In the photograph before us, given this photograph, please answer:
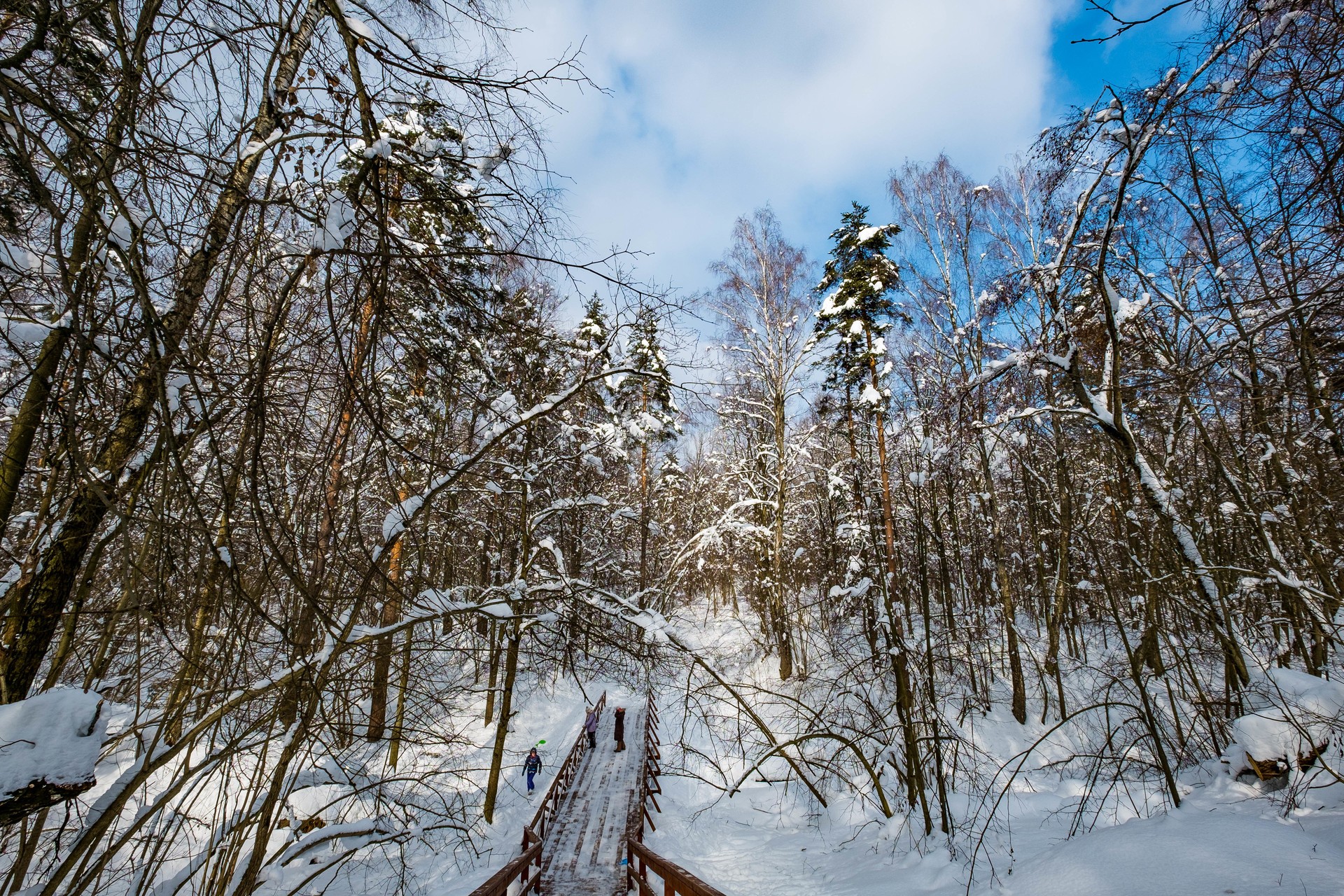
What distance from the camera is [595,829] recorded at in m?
9.21

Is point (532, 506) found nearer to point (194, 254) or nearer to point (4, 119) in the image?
point (194, 254)

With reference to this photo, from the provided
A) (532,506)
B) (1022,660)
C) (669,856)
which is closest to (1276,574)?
(669,856)

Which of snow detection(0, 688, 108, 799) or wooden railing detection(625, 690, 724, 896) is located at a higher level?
snow detection(0, 688, 108, 799)

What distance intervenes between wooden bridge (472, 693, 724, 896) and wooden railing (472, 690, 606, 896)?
0.01 meters

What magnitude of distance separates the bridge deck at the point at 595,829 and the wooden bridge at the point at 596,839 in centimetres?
1

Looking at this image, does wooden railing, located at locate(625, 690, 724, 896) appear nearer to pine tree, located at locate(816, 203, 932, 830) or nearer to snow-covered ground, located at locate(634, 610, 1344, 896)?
snow-covered ground, located at locate(634, 610, 1344, 896)

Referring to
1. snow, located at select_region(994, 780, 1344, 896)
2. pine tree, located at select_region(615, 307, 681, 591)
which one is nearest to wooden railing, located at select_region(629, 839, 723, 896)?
snow, located at select_region(994, 780, 1344, 896)

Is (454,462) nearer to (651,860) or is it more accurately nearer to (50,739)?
(50,739)

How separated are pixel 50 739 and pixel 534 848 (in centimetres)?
649

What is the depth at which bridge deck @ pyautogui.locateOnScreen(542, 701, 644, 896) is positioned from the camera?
24.6 feet

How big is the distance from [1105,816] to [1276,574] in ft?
15.3

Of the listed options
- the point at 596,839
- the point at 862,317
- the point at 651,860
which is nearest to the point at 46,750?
the point at 651,860

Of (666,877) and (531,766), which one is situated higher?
(666,877)

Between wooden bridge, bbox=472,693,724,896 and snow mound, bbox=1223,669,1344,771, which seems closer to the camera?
snow mound, bbox=1223,669,1344,771
